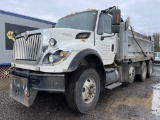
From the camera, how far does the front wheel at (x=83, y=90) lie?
3.54 metres

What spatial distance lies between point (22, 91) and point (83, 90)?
1.31 metres

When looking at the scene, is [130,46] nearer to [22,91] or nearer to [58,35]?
[58,35]

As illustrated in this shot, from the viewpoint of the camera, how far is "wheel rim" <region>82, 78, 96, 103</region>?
3807mm

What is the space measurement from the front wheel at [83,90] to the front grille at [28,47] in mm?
944

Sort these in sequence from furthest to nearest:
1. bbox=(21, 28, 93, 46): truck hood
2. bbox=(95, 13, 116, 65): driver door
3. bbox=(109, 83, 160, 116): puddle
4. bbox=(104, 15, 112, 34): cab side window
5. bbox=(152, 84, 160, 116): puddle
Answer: bbox=(104, 15, 112, 34): cab side window, bbox=(95, 13, 116, 65): driver door, bbox=(109, 83, 160, 116): puddle, bbox=(152, 84, 160, 116): puddle, bbox=(21, 28, 93, 46): truck hood

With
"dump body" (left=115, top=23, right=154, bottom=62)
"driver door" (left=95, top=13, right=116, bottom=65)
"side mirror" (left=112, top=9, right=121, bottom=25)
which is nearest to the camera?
"side mirror" (left=112, top=9, right=121, bottom=25)

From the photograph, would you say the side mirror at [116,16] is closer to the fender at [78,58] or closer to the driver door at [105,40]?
the driver door at [105,40]

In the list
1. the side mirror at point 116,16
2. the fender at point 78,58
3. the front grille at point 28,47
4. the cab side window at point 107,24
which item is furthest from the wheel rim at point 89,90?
the cab side window at point 107,24

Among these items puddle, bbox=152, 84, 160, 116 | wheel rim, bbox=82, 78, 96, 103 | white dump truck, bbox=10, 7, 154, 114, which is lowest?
puddle, bbox=152, 84, 160, 116

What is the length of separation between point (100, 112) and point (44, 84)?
5.36 ft

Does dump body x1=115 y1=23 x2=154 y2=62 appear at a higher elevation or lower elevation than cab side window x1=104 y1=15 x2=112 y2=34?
lower

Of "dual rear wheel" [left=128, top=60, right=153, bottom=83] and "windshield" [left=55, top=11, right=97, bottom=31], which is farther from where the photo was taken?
"dual rear wheel" [left=128, top=60, right=153, bottom=83]

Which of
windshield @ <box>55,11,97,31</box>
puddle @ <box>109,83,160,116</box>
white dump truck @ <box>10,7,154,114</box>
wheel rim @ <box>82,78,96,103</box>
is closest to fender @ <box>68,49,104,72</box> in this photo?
white dump truck @ <box>10,7,154,114</box>

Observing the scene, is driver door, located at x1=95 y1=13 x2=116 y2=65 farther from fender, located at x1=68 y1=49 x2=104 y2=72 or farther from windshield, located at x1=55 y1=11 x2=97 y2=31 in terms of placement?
fender, located at x1=68 y1=49 x2=104 y2=72
